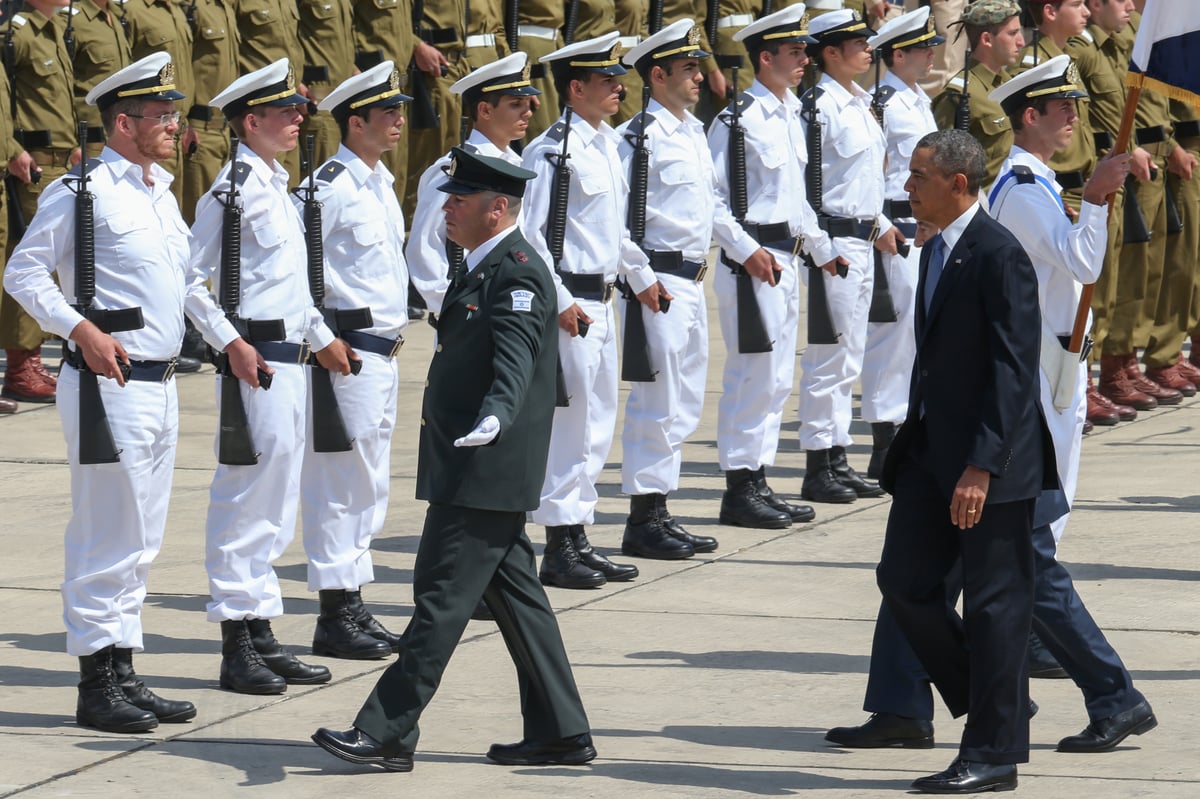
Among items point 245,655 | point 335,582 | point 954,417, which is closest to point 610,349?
point 335,582

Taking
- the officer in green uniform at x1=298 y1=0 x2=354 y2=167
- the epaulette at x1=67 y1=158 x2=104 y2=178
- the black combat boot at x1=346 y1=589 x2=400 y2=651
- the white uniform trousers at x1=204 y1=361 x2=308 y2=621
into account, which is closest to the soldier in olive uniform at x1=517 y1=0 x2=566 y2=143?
the officer in green uniform at x1=298 y1=0 x2=354 y2=167

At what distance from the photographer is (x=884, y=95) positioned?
1117cm

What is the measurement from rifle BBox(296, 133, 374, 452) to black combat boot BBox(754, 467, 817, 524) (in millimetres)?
2786

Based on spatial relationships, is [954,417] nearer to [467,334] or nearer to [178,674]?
[467,334]

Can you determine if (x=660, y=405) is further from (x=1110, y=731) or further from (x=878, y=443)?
(x=1110, y=731)

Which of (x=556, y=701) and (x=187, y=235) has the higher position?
(x=187, y=235)

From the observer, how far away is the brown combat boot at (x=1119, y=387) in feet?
42.1

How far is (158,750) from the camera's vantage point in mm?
6410

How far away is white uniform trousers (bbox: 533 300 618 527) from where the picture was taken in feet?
28.3

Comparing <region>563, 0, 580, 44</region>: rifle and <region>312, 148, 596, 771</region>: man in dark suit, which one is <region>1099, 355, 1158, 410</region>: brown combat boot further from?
<region>312, 148, 596, 771</region>: man in dark suit

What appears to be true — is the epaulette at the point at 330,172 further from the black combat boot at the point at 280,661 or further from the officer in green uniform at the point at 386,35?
the officer in green uniform at the point at 386,35

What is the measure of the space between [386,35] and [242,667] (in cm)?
741

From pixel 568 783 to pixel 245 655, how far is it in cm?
147

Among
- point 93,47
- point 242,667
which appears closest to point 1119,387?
point 93,47
